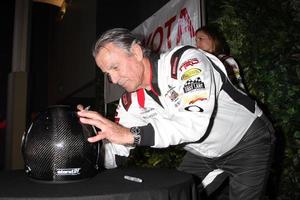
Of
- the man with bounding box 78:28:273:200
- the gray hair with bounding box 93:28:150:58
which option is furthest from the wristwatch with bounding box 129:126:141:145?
the gray hair with bounding box 93:28:150:58

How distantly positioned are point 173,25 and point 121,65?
4.31 feet

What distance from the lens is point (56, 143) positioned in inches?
37.5

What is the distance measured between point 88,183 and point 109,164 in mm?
370

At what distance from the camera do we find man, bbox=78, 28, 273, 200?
41.1 inches

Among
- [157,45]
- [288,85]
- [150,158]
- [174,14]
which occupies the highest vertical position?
[174,14]

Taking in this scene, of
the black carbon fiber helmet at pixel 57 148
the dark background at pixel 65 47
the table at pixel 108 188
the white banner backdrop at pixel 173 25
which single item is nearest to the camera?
the table at pixel 108 188

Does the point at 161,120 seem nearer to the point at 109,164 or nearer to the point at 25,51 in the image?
the point at 109,164

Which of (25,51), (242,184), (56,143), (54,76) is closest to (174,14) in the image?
(242,184)

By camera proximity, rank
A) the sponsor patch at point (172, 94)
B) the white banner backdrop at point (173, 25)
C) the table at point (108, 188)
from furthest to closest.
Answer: the white banner backdrop at point (173, 25) → the sponsor patch at point (172, 94) → the table at point (108, 188)

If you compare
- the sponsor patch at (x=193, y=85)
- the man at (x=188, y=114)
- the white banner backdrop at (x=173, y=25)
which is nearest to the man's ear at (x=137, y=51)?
the man at (x=188, y=114)

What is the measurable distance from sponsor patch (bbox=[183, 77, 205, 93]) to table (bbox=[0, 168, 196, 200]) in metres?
0.27

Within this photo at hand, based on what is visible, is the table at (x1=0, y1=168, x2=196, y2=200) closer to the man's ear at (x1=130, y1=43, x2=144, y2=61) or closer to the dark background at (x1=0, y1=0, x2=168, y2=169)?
the man's ear at (x1=130, y1=43, x2=144, y2=61)

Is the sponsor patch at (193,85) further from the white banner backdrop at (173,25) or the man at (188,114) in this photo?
the white banner backdrop at (173,25)

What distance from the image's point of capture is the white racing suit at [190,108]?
104cm
